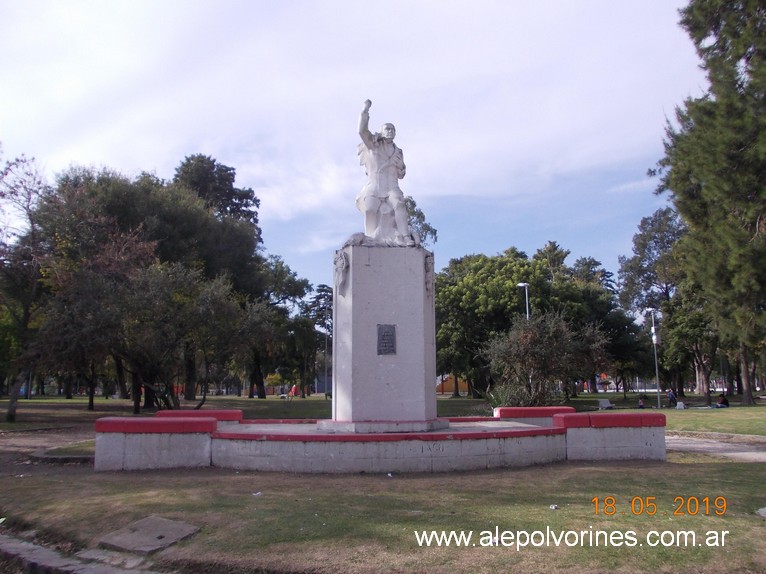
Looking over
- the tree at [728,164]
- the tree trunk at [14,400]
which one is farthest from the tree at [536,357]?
the tree trunk at [14,400]

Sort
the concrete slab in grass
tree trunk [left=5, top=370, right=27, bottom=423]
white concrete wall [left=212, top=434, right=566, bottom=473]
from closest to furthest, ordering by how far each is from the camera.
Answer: the concrete slab in grass → white concrete wall [left=212, top=434, right=566, bottom=473] → tree trunk [left=5, top=370, right=27, bottom=423]

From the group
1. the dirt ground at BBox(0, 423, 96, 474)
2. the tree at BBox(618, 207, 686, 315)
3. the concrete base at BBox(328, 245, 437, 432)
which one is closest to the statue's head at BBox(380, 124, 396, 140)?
the concrete base at BBox(328, 245, 437, 432)

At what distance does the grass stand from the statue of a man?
4879 mm

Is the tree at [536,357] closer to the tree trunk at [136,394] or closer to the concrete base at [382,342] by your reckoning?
the concrete base at [382,342]

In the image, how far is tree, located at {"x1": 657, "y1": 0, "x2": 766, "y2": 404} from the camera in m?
18.6

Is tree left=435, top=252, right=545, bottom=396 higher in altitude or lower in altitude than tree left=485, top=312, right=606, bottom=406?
higher

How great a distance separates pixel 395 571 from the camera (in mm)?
4895

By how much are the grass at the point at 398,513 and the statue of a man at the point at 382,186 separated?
4.88 meters

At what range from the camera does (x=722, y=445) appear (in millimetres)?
15117

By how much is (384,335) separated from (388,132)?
4.16 metres

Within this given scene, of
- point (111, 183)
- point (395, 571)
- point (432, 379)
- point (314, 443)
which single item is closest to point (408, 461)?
point (314, 443)

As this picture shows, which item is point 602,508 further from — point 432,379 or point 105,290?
point 105,290

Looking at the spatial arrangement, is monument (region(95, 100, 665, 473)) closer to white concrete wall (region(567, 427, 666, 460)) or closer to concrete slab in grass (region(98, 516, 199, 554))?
white concrete wall (region(567, 427, 666, 460))

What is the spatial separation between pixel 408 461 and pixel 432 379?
245 centimetres
